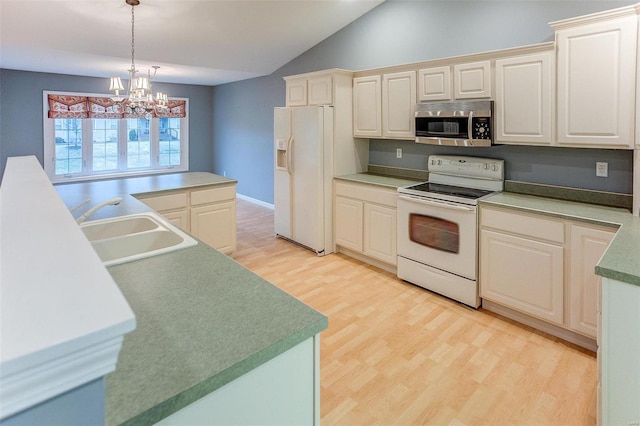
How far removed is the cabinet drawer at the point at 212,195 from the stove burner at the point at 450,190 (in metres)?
1.87

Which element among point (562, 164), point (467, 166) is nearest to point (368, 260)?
point (467, 166)

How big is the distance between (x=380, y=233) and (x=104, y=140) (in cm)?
583

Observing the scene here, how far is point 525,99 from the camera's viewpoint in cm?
301

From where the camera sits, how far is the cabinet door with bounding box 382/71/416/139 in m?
3.86

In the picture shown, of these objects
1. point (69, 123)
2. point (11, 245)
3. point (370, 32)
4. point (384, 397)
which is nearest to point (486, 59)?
point (370, 32)

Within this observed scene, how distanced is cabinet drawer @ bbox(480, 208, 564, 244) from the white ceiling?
9.73 ft

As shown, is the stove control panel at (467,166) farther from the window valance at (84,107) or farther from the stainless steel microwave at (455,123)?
the window valance at (84,107)

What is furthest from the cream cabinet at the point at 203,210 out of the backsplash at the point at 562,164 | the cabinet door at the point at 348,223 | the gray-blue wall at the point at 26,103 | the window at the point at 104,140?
the gray-blue wall at the point at 26,103

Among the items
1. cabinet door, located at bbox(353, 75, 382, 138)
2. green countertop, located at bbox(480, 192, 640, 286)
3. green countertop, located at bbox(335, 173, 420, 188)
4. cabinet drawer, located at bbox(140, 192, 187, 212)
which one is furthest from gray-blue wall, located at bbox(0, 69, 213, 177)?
green countertop, located at bbox(480, 192, 640, 286)

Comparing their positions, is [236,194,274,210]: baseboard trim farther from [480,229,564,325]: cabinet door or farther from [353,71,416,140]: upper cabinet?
[480,229,564,325]: cabinet door

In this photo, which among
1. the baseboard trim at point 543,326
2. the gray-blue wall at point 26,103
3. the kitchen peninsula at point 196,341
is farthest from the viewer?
the gray-blue wall at point 26,103

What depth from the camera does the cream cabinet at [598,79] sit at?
2.47 meters

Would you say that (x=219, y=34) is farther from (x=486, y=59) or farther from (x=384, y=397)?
(x=384, y=397)

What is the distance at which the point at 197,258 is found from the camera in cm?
164
